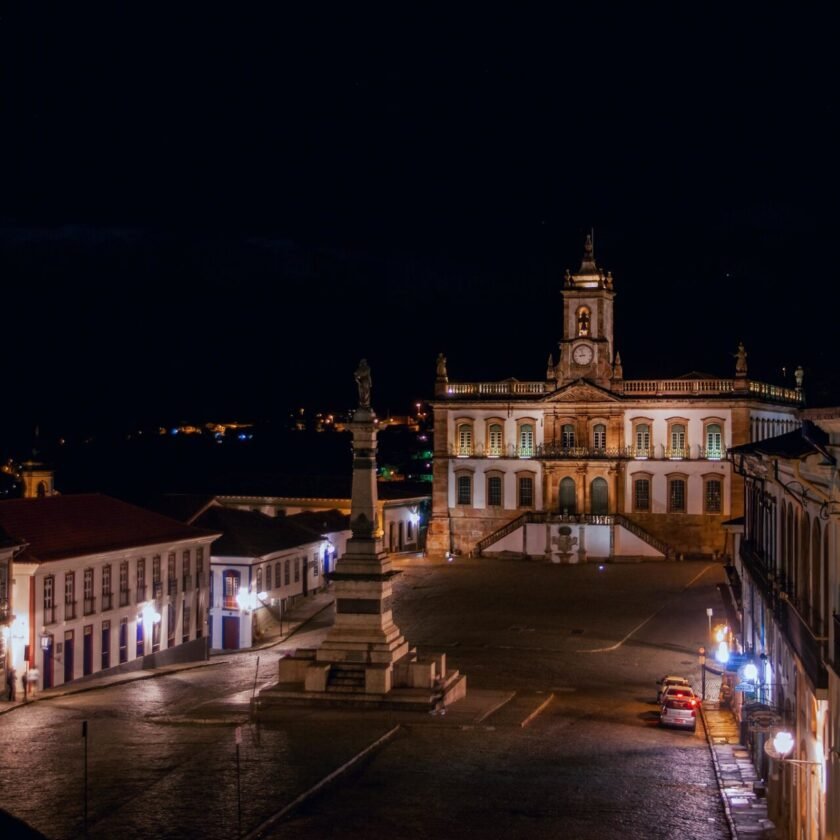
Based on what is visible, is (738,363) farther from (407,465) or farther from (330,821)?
(407,465)

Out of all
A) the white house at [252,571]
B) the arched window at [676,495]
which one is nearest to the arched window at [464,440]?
the arched window at [676,495]

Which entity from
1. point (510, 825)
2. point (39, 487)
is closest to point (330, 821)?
point (510, 825)

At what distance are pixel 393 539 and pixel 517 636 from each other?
25332 mm

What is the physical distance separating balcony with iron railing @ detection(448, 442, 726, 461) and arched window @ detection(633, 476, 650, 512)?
Result: 109cm

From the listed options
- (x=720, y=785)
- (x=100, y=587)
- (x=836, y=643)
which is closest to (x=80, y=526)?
(x=100, y=587)

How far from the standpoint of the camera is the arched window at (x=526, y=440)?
6881cm

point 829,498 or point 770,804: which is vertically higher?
point 829,498

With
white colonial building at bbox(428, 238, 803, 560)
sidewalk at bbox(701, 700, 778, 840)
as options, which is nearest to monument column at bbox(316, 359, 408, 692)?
sidewalk at bbox(701, 700, 778, 840)

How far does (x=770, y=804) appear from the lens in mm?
22453

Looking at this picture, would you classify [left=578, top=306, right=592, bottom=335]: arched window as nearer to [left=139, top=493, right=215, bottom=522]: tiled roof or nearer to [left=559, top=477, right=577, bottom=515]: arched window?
[left=559, top=477, right=577, bottom=515]: arched window

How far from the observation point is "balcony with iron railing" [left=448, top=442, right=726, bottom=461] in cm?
6544

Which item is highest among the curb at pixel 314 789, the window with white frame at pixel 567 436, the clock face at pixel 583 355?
the clock face at pixel 583 355

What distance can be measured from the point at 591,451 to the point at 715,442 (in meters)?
6.17

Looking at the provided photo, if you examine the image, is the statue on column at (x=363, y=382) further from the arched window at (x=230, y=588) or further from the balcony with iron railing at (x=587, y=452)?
the balcony with iron railing at (x=587, y=452)
